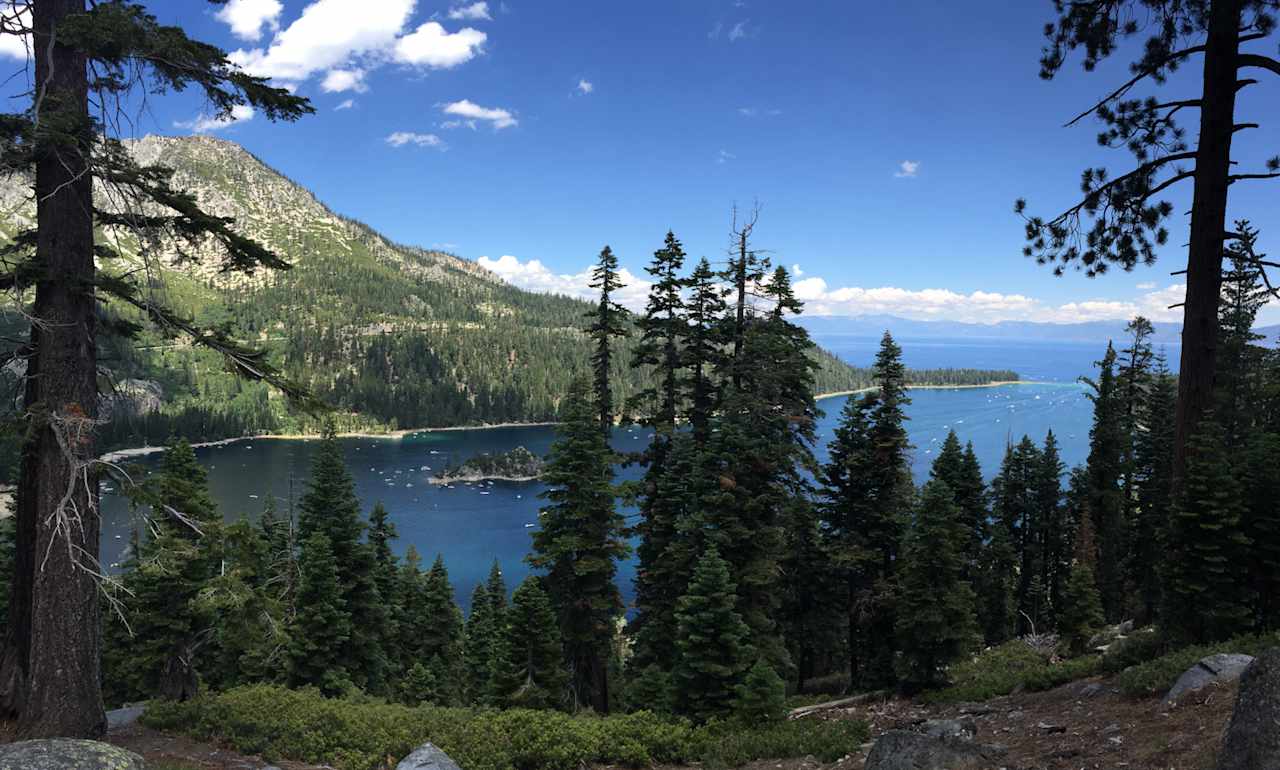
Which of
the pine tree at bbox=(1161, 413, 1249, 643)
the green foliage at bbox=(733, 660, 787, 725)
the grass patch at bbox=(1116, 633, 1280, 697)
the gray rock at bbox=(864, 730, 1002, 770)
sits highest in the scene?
the pine tree at bbox=(1161, 413, 1249, 643)

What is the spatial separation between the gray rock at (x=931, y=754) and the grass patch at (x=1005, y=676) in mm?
5130

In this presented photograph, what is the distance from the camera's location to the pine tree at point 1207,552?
10.4 metres

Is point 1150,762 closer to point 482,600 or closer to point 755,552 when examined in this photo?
point 755,552

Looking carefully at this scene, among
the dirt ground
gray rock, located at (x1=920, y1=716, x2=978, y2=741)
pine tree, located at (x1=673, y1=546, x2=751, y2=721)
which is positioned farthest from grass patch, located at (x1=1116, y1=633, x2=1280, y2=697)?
pine tree, located at (x1=673, y1=546, x2=751, y2=721)

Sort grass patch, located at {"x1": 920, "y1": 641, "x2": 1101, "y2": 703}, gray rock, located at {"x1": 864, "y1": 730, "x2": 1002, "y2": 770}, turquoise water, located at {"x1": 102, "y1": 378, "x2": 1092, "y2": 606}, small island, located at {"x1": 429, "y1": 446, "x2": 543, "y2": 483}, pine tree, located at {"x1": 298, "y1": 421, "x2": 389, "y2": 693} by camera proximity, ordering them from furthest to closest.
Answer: small island, located at {"x1": 429, "y1": 446, "x2": 543, "y2": 483}, turquoise water, located at {"x1": 102, "y1": 378, "x2": 1092, "y2": 606}, pine tree, located at {"x1": 298, "y1": 421, "x2": 389, "y2": 693}, grass patch, located at {"x1": 920, "y1": 641, "x2": 1101, "y2": 703}, gray rock, located at {"x1": 864, "y1": 730, "x2": 1002, "y2": 770}

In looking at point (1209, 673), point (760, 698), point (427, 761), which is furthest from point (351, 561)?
point (1209, 673)

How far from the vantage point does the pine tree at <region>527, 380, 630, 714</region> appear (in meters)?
21.4

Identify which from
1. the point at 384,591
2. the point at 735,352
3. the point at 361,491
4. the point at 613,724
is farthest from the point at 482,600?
the point at 361,491

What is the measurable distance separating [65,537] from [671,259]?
18841 mm

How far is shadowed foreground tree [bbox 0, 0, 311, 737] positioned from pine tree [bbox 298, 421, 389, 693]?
18.8m

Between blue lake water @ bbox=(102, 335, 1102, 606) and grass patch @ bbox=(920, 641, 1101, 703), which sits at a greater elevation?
grass patch @ bbox=(920, 641, 1101, 703)

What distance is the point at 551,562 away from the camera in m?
21.7

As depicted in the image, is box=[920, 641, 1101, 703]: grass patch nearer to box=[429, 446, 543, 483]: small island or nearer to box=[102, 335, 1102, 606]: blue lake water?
box=[102, 335, 1102, 606]: blue lake water

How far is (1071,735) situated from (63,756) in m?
11.2
